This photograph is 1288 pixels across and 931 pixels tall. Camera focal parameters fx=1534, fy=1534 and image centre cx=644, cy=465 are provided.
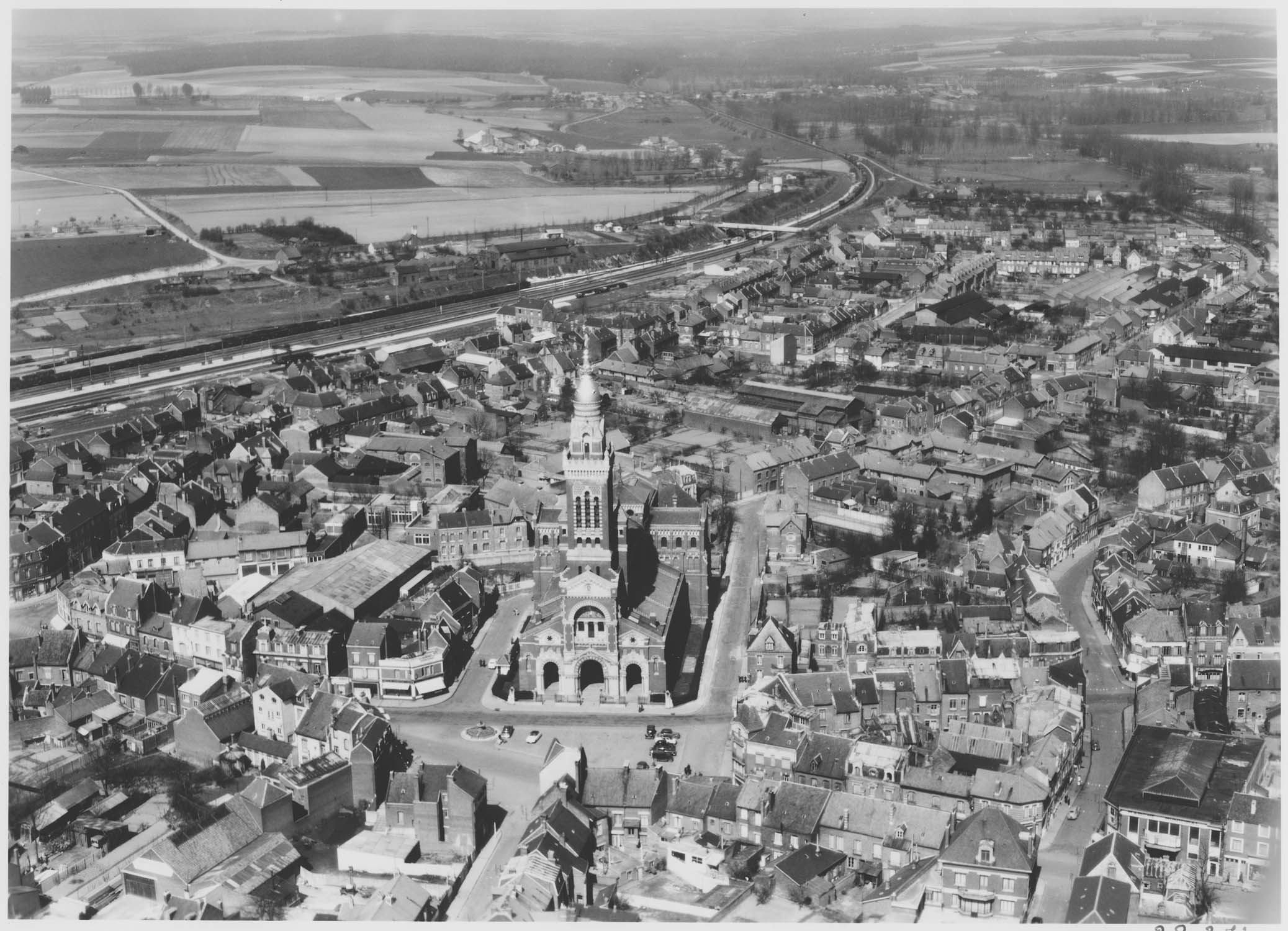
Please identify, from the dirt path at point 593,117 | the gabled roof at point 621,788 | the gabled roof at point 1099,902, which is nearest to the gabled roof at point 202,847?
the gabled roof at point 621,788

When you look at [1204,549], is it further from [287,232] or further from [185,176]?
[185,176]

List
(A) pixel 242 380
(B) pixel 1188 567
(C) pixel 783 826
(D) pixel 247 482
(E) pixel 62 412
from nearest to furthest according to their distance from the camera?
(C) pixel 783 826
(B) pixel 1188 567
(D) pixel 247 482
(E) pixel 62 412
(A) pixel 242 380

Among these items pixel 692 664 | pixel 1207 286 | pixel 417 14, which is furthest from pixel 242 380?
pixel 417 14

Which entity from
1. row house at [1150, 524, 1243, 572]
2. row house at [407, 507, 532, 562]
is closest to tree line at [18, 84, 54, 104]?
row house at [407, 507, 532, 562]

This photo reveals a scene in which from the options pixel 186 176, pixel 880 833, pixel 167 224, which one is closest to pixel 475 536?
pixel 880 833

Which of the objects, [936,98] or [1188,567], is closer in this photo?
[1188,567]

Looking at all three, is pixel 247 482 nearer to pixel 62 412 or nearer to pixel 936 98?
pixel 62 412
